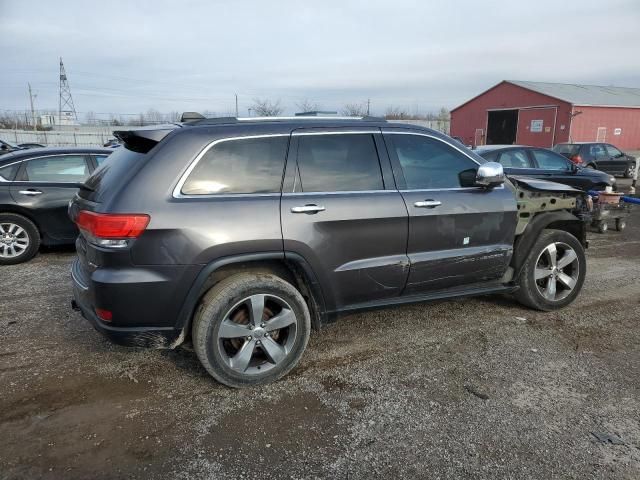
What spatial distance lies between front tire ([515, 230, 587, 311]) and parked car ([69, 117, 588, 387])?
55 centimetres

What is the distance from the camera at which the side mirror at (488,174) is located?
12.3ft

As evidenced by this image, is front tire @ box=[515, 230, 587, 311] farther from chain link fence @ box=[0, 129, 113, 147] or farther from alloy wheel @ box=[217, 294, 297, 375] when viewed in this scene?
chain link fence @ box=[0, 129, 113, 147]

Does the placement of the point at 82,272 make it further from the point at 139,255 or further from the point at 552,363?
the point at 552,363

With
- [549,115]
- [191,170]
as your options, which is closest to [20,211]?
[191,170]

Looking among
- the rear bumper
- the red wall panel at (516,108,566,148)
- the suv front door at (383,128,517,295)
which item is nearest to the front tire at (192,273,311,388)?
the rear bumper

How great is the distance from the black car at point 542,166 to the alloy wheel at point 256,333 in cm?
661

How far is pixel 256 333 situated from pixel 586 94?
41.3m

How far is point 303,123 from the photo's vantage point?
343 centimetres

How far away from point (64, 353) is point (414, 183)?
3117mm

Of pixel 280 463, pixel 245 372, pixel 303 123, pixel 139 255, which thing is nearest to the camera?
pixel 280 463

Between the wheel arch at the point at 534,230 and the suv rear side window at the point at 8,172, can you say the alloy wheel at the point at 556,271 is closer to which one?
the wheel arch at the point at 534,230

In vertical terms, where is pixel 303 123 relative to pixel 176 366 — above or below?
above

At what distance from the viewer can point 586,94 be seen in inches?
1432

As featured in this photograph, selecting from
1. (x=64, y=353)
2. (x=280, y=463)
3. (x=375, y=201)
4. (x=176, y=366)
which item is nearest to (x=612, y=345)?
(x=375, y=201)
